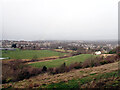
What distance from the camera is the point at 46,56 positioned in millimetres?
18641

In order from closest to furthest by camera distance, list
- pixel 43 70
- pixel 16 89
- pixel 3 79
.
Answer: pixel 16 89
pixel 3 79
pixel 43 70

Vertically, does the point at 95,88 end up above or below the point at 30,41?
below

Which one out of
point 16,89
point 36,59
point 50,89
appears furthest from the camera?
point 36,59

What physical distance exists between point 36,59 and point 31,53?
8.67ft

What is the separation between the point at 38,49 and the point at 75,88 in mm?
18610

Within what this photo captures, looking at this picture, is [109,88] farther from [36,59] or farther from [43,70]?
[36,59]

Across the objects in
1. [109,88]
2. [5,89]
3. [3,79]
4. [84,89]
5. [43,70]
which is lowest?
[43,70]

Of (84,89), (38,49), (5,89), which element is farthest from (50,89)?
(38,49)

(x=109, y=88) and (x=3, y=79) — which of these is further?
(x=3, y=79)

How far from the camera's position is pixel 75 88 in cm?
339

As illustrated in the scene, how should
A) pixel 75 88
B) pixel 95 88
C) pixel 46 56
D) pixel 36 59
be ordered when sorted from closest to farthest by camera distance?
pixel 95 88 → pixel 75 88 → pixel 36 59 → pixel 46 56

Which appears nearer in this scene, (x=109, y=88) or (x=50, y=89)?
(x=109, y=88)

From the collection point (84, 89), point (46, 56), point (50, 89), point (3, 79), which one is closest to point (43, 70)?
point (3, 79)

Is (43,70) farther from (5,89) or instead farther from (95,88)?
(95,88)
